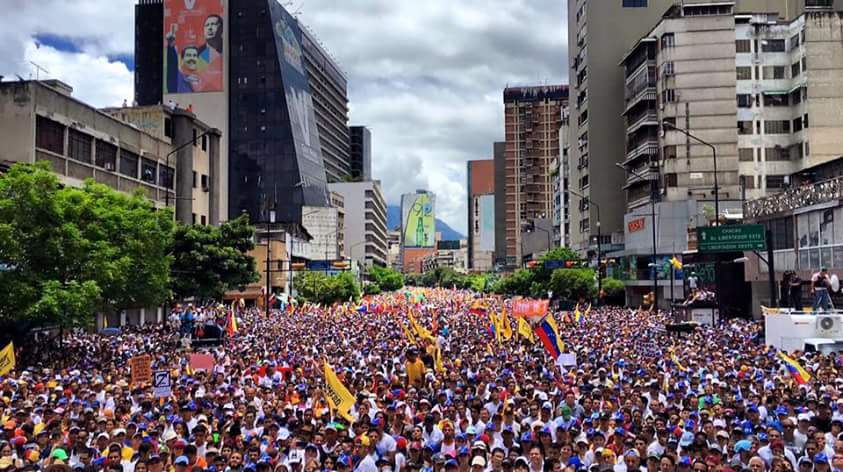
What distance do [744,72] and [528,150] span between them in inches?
4566

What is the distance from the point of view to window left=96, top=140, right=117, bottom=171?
4294cm

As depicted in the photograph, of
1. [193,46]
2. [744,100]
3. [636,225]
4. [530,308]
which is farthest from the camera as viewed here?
[193,46]

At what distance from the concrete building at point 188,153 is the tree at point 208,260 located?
921cm

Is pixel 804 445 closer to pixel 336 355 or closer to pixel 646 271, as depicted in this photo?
pixel 336 355

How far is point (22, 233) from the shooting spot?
Answer: 24156 millimetres

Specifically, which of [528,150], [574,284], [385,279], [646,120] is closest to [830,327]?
[574,284]

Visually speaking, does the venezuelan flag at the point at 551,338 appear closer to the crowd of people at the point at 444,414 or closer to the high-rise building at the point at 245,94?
the crowd of people at the point at 444,414

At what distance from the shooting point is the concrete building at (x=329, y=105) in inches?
5965

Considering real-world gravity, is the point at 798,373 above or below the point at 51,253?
below

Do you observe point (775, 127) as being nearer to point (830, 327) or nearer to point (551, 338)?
point (830, 327)

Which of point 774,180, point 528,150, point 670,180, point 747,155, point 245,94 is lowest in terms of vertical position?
point 774,180

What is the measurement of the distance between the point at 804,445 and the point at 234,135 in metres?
116

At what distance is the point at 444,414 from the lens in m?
12.7

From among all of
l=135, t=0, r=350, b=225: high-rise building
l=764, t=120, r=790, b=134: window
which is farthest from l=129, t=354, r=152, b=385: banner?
l=135, t=0, r=350, b=225: high-rise building
